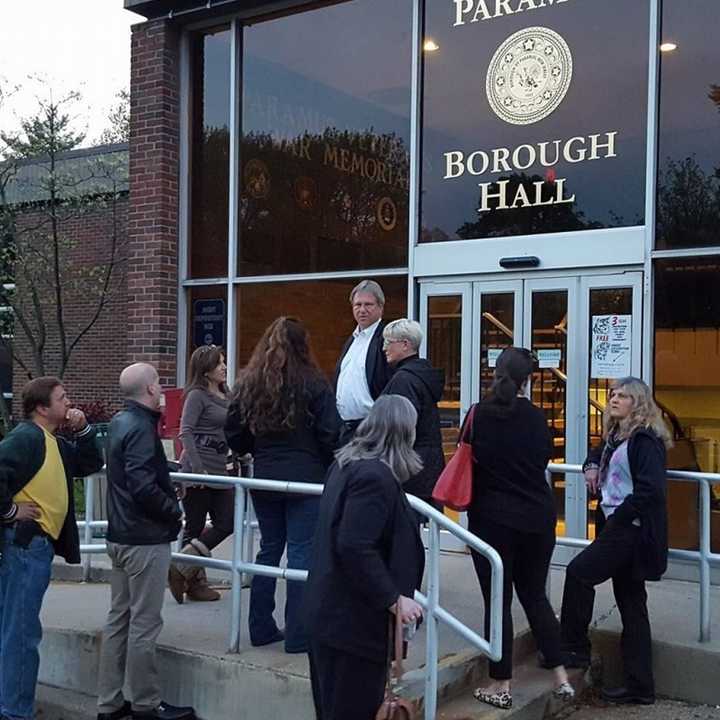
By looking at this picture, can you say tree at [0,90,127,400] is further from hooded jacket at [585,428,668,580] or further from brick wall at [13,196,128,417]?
hooded jacket at [585,428,668,580]

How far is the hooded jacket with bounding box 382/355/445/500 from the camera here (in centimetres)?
526

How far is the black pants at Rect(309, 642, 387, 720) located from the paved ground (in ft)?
6.84

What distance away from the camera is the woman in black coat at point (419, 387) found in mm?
5293

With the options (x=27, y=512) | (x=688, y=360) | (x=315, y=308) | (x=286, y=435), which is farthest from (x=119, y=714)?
(x=315, y=308)

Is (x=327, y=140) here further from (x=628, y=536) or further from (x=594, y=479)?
(x=628, y=536)

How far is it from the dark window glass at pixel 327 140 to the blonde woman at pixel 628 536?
12.0 ft

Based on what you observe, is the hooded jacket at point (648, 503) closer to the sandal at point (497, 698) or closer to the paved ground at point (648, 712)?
the paved ground at point (648, 712)

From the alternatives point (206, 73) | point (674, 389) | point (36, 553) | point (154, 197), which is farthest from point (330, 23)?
point (36, 553)

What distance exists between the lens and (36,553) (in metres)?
4.84

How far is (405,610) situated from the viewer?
3328 millimetres

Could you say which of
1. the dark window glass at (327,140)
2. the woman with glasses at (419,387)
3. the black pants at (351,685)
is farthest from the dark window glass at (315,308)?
the black pants at (351,685)

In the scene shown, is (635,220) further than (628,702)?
Yes

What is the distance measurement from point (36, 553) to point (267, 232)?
16.7 feet

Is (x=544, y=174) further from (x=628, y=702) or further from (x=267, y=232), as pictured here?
(x=628, y=702)
